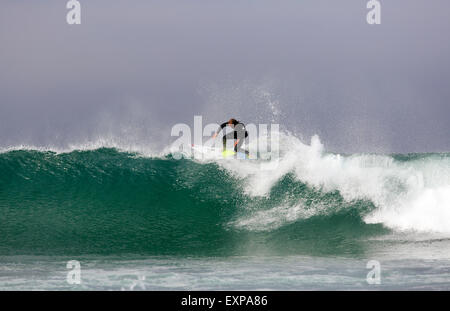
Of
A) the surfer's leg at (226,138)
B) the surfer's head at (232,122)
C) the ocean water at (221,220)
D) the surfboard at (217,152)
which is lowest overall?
the ocean water at (221,220)

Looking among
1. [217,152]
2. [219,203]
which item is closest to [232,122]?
[217,152]

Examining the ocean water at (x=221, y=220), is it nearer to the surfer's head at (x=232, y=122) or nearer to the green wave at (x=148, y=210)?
the green wave at (x=148, y=210)

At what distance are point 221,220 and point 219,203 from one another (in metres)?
0.75

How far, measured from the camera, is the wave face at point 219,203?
10.2 meters

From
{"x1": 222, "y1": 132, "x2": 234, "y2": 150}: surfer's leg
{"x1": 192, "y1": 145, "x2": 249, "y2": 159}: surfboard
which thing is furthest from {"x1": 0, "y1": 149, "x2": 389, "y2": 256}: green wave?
{"x1": 222, "y1": 132, "x2": 234, "y2": 150}: surfer's leg

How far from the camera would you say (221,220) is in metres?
11.4

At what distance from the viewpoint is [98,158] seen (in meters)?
14.5

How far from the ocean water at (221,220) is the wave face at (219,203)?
3cm

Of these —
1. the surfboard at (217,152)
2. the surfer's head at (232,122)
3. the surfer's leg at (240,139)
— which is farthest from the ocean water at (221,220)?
the surfer's head at (232,122)

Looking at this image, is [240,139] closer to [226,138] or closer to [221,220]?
[226,138]

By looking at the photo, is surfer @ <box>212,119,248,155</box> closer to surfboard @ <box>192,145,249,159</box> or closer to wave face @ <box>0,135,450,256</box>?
surfboard @ <box>192,145,249,159</box>

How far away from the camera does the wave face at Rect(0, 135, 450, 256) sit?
33.4ft

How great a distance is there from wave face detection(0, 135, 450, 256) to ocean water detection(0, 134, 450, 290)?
0.09 feet
